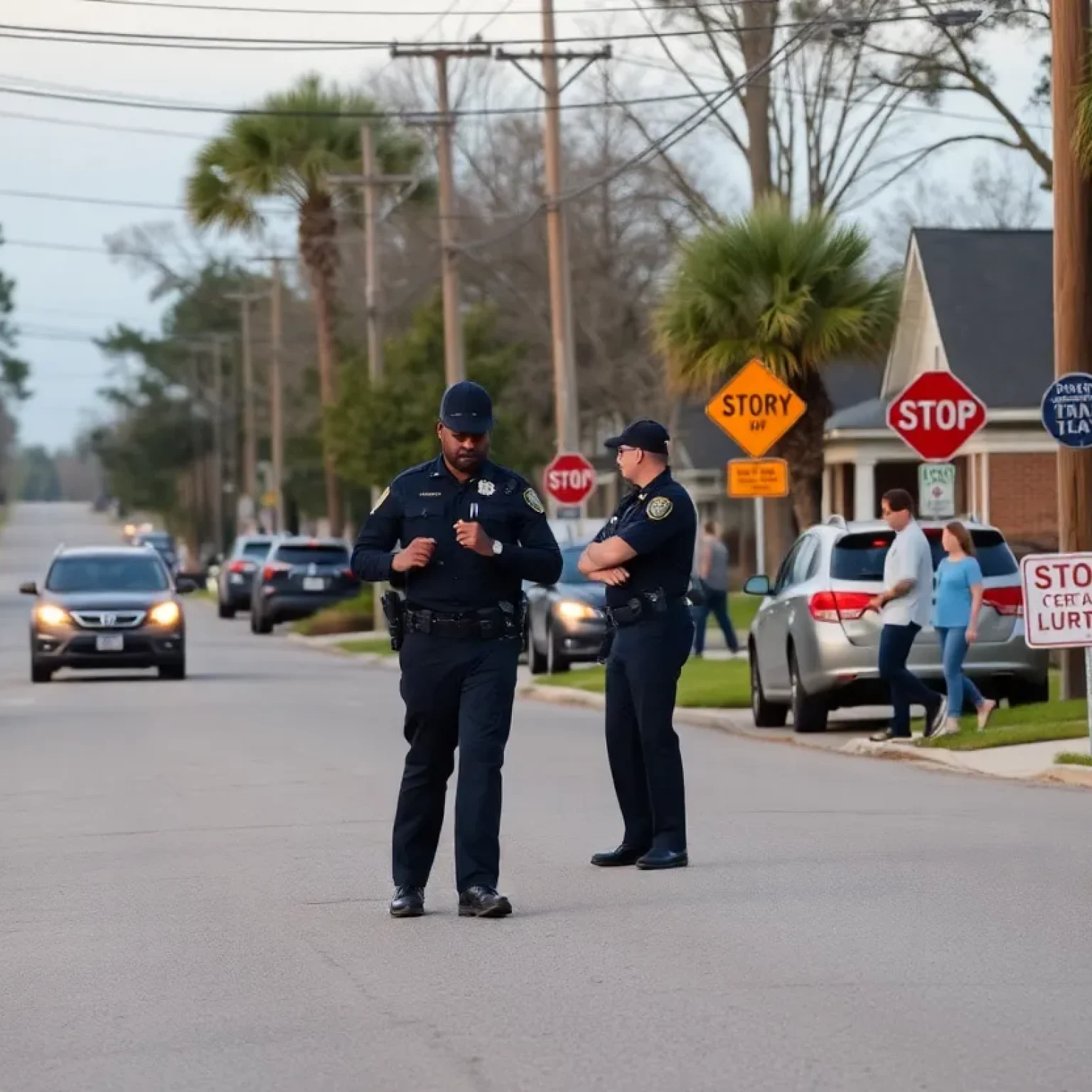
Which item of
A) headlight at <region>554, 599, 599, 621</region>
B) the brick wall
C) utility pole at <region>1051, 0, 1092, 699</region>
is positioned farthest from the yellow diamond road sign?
the brick wall

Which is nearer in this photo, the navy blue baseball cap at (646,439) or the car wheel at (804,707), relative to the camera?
the navy blue baseball cap at (646,439)

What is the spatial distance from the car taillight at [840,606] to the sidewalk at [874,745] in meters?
0.95

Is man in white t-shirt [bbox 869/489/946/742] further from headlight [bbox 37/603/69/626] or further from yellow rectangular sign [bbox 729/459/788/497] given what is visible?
headlight [bbox 37/603/69/626]

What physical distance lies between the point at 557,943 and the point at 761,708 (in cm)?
1262

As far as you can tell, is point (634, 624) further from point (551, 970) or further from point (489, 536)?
point (551, 970)

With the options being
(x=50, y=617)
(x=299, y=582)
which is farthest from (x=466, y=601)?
(x=299, y=582)

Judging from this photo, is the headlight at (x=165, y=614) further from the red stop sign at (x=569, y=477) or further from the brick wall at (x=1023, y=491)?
the brick wall at (x=1023, y=491)

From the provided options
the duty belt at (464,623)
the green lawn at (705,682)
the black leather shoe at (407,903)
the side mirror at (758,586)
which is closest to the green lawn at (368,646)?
the green lawn at (705,682)

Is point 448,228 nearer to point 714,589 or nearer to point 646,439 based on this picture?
point 714,589

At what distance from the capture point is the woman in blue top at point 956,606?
18312 mm

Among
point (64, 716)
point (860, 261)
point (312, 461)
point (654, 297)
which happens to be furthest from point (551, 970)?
point (312, 461)

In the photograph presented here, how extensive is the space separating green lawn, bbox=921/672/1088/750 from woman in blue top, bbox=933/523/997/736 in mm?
299

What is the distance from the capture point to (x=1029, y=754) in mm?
17594

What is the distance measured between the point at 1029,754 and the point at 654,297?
47324 mm
